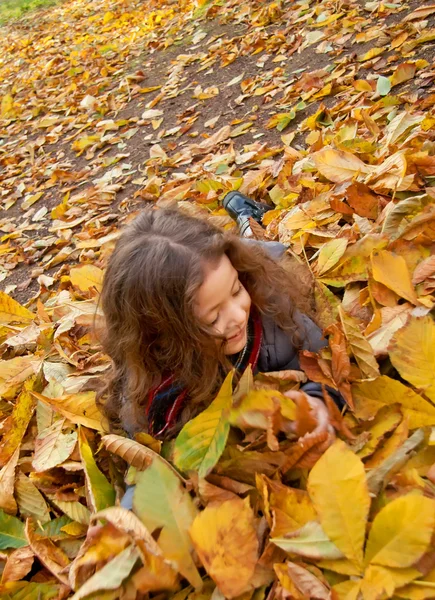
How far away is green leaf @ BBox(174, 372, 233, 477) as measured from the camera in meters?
0.98

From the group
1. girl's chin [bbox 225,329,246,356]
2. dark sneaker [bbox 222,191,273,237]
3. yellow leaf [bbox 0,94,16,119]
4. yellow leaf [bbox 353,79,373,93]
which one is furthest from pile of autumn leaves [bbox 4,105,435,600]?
yellow leaf [bbox 0,94,16,119]

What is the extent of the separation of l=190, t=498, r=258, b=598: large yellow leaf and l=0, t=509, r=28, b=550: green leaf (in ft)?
1.81

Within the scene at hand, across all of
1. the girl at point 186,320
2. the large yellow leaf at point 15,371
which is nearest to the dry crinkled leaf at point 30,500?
the girl at point 186,320

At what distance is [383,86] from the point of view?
2.35 meters

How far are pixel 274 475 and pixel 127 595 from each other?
0.33m

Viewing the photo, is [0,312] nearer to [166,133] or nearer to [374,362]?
[374,362]

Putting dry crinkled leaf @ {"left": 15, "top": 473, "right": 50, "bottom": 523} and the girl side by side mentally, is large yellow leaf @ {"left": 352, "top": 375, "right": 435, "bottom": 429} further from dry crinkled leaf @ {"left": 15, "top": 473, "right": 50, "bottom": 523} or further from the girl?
dry crinkled leaf @ {"left": 15, "top": 473, "right": 50, "bottom": 523}

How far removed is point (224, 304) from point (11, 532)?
73cm

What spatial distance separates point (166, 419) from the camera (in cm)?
132

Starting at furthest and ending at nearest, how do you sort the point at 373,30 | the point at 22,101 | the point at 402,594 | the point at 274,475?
1. the point at 22,101
2. the point at 373,30
3. the point at 274,475
4. the point at 402,594

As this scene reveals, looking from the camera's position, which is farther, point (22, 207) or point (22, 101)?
point (22, 101)

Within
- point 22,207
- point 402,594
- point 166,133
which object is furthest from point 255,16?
point 402,594

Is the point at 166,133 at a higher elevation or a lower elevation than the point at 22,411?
lower

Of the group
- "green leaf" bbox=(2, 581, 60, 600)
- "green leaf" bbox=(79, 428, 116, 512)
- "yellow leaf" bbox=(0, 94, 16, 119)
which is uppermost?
"green leaf" bbox=(79, 428, 116, 512)
